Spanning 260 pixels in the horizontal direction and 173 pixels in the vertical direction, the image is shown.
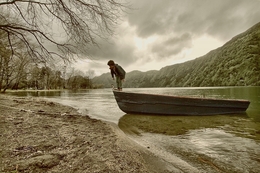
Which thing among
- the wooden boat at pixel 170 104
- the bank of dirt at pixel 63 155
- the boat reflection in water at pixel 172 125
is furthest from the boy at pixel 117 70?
the bank of dirt at pixel 63 155

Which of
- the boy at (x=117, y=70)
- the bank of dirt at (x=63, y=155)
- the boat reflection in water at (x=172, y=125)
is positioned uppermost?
the boy at (x=117, y=70)

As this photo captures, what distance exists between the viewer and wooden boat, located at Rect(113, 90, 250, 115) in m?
10.1

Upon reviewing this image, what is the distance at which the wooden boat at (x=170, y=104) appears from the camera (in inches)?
397

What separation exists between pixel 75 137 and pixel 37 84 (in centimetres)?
8846

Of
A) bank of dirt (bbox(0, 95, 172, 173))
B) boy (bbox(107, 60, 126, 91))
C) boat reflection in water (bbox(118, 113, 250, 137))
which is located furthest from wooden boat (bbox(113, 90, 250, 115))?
bank of dirt (bbox(0, 95, 172, 173))

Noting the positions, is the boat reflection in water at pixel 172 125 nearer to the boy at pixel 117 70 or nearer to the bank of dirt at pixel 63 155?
the boy at pixel 117 70

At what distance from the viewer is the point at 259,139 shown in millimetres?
5258

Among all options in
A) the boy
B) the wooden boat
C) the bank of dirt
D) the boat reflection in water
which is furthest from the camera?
the boy

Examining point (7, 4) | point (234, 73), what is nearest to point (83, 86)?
point (7, 4)

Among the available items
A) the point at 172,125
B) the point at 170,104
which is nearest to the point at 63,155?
the point at 172,125

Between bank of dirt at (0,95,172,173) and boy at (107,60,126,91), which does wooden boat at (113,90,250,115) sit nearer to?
boy at (107,60,126,91)

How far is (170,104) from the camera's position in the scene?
10.1 m

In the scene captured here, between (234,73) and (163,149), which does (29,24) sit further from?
(234,73)

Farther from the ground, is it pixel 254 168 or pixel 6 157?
pixel 6 157
